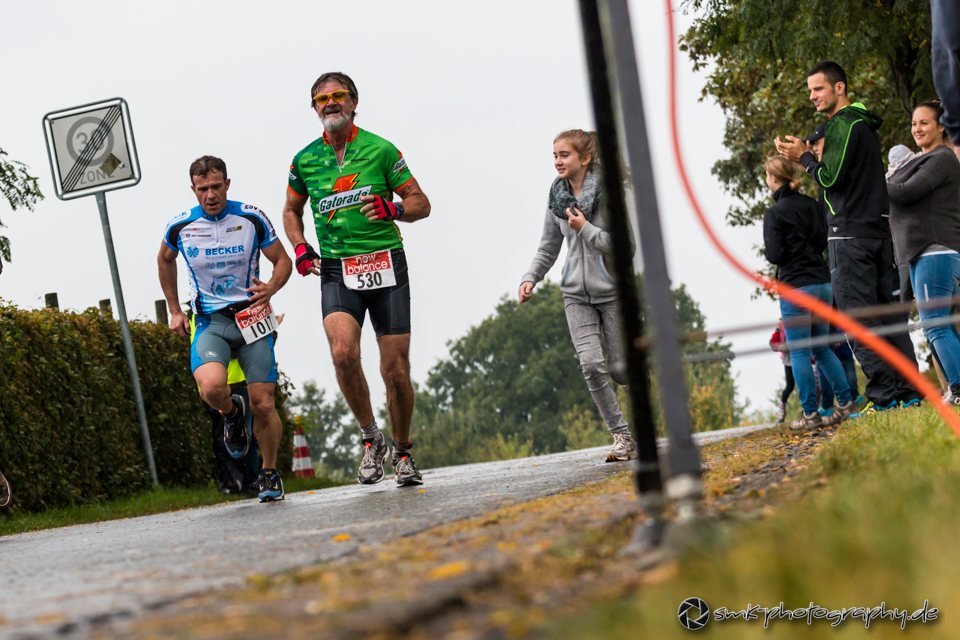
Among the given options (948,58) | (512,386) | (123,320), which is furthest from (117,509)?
(512,386)

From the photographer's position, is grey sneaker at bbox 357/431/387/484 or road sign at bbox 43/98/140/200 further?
road sign at bbox 43/98/140/200

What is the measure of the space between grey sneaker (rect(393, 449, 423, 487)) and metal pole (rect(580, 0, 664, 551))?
5752mm

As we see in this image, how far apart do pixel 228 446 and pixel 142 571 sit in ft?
24.2

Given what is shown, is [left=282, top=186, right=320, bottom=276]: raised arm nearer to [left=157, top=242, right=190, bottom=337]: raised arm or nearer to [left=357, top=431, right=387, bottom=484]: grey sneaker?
[left=157, top=242, right=190, bottom=337]: raised arm

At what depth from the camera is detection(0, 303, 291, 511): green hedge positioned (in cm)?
1316

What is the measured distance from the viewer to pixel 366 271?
9344 millimetres

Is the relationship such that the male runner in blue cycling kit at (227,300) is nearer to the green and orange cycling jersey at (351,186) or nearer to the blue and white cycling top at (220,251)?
the blue and white cycling top at (220,251)

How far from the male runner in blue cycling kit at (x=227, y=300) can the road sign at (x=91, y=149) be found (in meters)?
4.70

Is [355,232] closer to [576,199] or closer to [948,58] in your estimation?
[576,199]

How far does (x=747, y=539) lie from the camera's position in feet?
10.8

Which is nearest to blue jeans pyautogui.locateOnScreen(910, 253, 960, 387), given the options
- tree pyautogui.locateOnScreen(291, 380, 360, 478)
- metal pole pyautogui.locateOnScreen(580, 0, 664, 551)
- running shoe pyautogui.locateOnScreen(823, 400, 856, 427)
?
running shoe pyautogui.locateOnScreen(823, 400, 856, 427)

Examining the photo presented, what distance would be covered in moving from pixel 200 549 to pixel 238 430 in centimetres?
651

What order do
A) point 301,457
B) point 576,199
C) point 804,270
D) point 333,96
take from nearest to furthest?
point 333,96 → point 576,199 → point 804,270 → point 301,457

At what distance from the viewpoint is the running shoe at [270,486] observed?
9.84 metres
